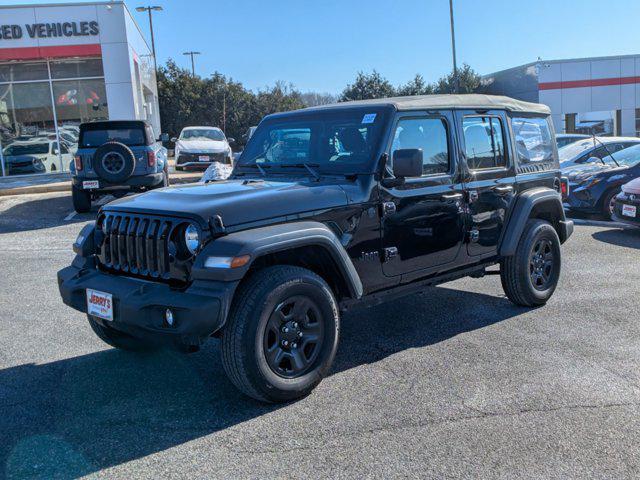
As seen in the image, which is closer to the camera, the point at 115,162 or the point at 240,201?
the point at 240,201

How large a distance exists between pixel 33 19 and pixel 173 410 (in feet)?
60.9

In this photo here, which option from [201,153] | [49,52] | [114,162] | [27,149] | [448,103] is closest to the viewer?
[448,103]

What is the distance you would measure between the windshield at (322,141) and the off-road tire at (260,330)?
1.08 m

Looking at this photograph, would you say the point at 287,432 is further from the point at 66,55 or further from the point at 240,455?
the point at 66,55

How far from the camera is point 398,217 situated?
14.9 ft

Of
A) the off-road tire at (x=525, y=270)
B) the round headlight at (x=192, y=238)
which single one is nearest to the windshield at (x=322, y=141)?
the round headlight at (x=192, y=238)

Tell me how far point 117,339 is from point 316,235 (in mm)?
1819

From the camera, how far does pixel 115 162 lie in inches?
466

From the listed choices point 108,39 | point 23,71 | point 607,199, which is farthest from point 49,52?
point 607,199

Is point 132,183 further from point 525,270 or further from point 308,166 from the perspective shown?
point 525,270

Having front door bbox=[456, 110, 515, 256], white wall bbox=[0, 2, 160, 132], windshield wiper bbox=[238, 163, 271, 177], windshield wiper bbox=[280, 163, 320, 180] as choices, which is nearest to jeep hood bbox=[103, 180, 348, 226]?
windshield wiper bbox=[280, 163, 320, 180]

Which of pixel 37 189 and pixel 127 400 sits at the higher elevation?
pixel 37 189

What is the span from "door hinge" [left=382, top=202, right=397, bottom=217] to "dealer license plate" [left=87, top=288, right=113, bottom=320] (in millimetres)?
1898

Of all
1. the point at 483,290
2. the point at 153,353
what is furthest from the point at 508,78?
the point at 153,353
